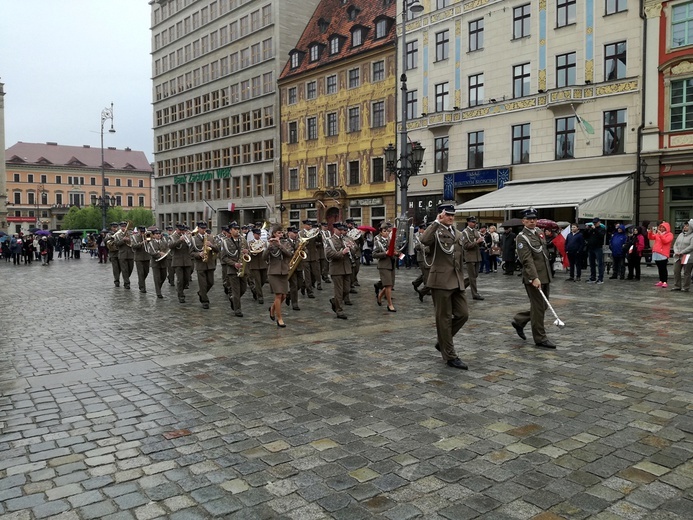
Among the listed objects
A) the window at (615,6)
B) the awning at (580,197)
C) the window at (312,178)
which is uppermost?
the window at (615,6)

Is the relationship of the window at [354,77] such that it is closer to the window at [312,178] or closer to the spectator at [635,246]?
the window at [312,178]

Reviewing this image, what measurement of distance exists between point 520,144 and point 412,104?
8261 millimetres

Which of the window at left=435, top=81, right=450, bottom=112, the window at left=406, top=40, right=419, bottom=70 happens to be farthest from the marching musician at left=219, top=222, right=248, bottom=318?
the window at left=406, top=40, right=419, bottom=70

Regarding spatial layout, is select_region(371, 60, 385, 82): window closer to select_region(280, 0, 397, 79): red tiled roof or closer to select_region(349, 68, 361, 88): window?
select_region(280, 0, 397, 79): red tiled roof

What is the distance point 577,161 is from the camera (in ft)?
90.5

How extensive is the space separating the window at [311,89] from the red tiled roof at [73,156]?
8573cm

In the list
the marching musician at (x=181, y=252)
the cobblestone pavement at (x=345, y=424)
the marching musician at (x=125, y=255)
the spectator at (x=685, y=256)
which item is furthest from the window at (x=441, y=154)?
the cobblestone pavement at (x=345, y=424)

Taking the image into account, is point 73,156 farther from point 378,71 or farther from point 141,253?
point 141,253

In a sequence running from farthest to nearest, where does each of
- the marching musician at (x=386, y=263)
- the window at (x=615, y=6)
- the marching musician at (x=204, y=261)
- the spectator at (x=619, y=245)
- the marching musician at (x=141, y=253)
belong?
the window at (x=615, y=6) → the spectator at (x=619, y=245) → the marching musician at (x=141, y=253) → the marching musician at (x=204, y=261) → the marching musician at (x=386, y=263)

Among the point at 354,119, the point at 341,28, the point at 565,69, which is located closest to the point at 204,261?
the point at 565,69

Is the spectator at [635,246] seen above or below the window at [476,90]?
below

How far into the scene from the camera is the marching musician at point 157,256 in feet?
50.9

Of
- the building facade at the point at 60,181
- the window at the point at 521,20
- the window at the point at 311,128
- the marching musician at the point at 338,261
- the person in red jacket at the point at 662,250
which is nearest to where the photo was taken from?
the marching musician at the point at 338,261

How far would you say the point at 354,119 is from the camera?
130ft
